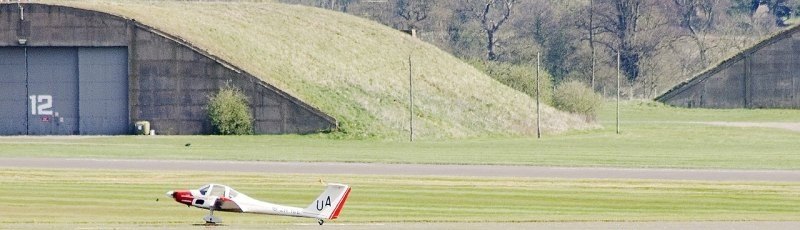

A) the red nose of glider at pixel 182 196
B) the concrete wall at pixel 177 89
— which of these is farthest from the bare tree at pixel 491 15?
the red nose of glider at pixel 182 196

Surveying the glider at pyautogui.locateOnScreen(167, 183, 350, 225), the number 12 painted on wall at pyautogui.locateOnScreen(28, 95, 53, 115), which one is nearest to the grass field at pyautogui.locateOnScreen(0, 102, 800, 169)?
the number 12 painted on wall at pyautogui.locateOnScreen(28, 95, 53, 115)

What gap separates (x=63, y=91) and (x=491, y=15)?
317ft

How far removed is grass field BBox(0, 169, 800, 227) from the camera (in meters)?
47.0

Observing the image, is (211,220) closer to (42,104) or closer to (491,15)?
(42,104)

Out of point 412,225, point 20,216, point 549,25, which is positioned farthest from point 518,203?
point 549,25

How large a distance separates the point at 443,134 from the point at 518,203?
1808 inches

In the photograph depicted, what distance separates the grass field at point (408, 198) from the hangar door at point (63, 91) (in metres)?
28.8

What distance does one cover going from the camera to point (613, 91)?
15988 centimetres

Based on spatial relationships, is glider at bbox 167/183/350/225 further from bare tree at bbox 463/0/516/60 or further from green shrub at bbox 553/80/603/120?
bare tree at bbox 463/0/516/60

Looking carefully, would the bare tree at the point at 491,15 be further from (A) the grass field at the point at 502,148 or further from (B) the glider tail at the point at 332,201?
(B) the glider tail at the point at 332,201

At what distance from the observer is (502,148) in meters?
85.1

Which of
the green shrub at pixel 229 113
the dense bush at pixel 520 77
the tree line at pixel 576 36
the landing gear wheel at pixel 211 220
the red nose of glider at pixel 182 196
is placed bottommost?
the landing gear wheel at pixel 211 220

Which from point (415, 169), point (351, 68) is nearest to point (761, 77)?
point (351, 68)

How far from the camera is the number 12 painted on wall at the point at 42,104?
9156 centimetres
